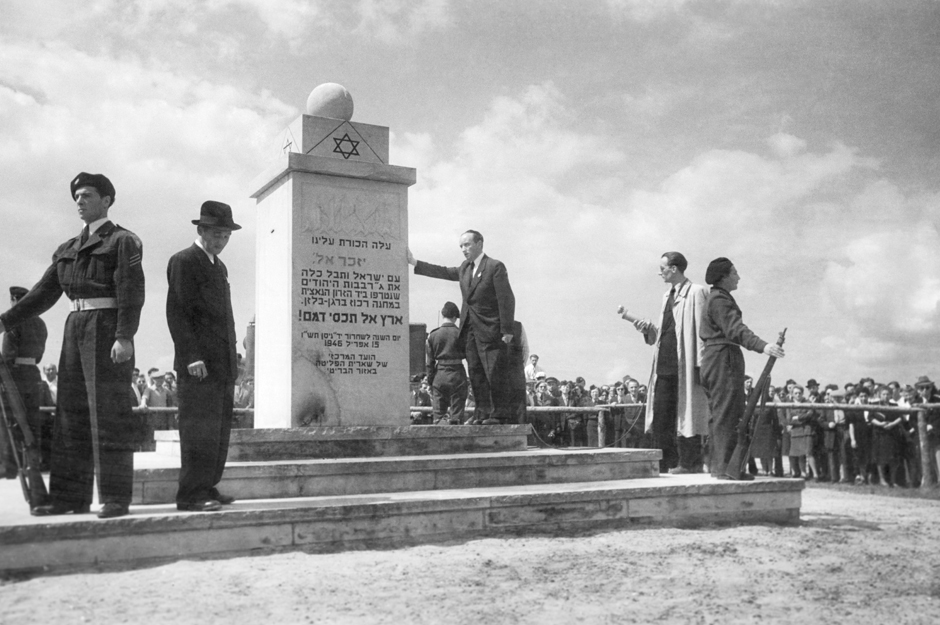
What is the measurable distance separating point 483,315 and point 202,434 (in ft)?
12.2

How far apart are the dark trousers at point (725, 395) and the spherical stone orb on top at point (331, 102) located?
4104mm

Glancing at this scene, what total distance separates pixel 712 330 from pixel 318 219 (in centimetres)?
357

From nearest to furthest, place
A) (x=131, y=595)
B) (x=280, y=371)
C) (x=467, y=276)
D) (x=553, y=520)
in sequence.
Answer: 1. (x=131, y=595)
2. (x=553, y=520)
3. (x=280, y=371)
4. (x=467, y=276)

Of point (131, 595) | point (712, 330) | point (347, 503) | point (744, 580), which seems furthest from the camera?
point (712, 330)

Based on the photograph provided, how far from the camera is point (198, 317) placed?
19.5 feet

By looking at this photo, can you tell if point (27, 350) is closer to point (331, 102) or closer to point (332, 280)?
point (332, 280)

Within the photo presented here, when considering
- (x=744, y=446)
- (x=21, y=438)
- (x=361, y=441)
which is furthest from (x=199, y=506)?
(x=744, y=446)

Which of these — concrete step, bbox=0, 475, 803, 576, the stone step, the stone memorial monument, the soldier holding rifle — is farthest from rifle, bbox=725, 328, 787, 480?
the stone memorial monument

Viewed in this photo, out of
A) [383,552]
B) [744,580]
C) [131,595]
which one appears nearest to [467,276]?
[383,552]

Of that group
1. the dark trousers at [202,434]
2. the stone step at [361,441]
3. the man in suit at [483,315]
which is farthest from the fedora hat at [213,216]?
the man in suit at [483,315]

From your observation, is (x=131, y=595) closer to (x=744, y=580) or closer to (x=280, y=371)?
(x=744, y=580)

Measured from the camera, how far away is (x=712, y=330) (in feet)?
24.6

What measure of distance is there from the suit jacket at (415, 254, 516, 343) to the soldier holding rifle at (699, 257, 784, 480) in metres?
2.04

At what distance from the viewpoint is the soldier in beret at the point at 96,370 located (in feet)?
17.6
